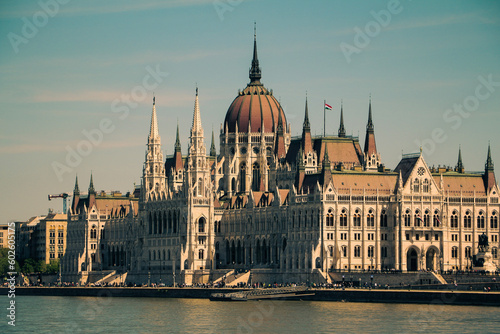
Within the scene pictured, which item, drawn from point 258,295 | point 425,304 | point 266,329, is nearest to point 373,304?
point 425,304

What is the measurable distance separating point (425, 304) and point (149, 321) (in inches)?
1290

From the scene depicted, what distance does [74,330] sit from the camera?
155 m

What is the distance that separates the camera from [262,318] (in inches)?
6457

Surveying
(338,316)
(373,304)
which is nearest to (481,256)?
(373,304)

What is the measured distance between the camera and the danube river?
497ft

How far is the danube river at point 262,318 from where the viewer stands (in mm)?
151625

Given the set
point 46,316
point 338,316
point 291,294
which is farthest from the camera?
point 291,294

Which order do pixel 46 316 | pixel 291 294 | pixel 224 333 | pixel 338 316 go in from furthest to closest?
1. pixel 291 294
2. pixel 46 316
3. pixel 338 316
4. pixel 224 333

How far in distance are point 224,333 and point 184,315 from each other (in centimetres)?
2338

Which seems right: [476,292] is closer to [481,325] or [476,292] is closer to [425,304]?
[425,304]

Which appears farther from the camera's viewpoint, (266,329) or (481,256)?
(481,256)

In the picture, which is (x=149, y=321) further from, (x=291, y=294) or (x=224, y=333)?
(x=291, y=294)

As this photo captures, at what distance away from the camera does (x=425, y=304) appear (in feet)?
577

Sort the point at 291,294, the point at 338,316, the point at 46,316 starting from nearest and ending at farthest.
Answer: the point at 338,316 < the point at 46,316 < the point at 291,294
